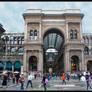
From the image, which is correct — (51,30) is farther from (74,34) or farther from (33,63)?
(33,63)

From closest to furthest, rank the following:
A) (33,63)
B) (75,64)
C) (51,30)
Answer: (33,63) < (75,64) < (51,30)

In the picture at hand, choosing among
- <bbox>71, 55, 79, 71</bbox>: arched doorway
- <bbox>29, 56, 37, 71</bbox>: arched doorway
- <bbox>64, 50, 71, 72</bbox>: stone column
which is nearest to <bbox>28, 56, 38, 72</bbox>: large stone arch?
<bbox>29, 56, 37, 71</bbox>: arched doorway

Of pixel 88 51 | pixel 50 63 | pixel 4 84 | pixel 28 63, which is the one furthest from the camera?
pixel 50 63

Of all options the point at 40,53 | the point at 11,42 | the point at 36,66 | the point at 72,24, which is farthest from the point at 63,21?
the point at 11,42

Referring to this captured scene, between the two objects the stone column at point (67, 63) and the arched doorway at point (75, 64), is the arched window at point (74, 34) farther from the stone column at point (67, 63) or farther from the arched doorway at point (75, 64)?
the arched doorway at point (75, 64)

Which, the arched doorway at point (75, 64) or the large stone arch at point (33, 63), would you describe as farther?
the arched doorway at point (75, 64)

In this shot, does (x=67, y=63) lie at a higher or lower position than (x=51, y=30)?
lower

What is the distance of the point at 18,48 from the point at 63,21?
33256 mm

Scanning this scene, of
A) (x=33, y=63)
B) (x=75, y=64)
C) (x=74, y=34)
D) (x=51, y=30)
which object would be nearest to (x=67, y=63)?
(x=75, y=64)

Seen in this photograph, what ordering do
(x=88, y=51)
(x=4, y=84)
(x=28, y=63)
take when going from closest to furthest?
(x=4, y=84)
(x=28, y=63)
(x=88, y=51)

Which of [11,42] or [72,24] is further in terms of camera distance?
[11,42]

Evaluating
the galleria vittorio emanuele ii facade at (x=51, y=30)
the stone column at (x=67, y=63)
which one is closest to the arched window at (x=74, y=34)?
the galleria vittorio emanuele ii facade at (x=51, y=30)

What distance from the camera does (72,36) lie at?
53406 mm

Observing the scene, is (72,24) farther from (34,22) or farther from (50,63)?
(50,63)
